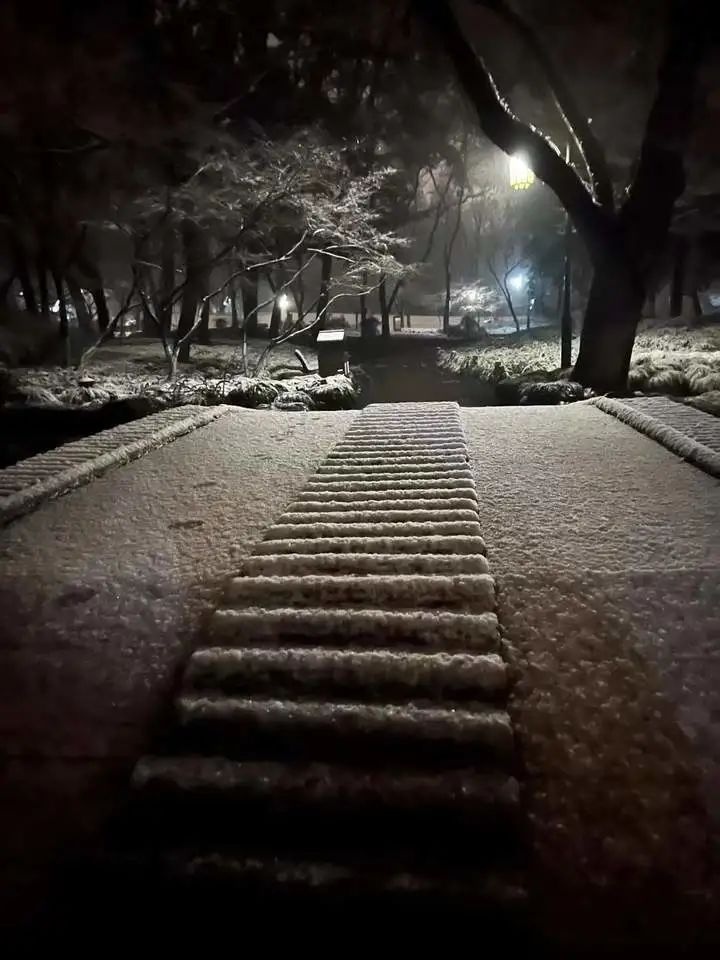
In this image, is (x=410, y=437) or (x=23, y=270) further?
(x=23, y=270)

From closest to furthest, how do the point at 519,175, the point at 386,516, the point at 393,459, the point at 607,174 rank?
the point at 386,516
the point at 393,459
the point at 607,174
the point at 519,175

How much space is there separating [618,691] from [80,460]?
2.94m

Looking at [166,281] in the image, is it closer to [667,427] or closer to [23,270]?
[23,270]

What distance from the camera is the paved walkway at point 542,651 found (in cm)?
106

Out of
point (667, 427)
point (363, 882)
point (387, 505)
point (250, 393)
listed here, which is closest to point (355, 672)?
point (363, 882)

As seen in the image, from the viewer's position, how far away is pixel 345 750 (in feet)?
4.12

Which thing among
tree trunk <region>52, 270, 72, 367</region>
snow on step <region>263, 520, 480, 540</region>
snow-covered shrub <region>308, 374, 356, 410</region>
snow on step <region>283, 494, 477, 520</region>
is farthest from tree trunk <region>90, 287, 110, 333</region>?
snow on step <region>263, 520, 480, 540</region>

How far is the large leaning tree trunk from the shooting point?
20.1 feet

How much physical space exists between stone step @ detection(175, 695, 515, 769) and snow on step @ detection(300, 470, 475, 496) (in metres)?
1.43

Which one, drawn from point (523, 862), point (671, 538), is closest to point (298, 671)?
point (523, 862)

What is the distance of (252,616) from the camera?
1635 mm

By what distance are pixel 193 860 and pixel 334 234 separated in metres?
8.90

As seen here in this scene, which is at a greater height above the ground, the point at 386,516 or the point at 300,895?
the point at 386,516

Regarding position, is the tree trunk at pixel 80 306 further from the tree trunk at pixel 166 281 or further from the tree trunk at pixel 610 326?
the tree trunk at pixel 610 326
